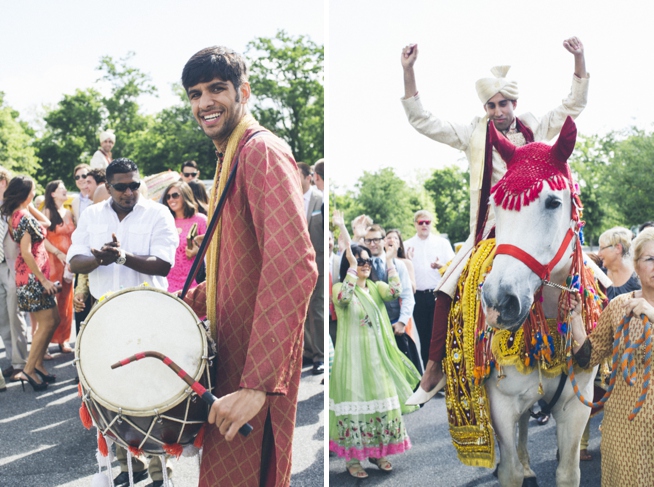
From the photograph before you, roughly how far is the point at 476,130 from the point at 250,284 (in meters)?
2.36

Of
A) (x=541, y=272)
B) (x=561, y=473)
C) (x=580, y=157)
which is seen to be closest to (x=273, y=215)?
(x=541, y=272)

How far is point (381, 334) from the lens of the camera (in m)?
5.82

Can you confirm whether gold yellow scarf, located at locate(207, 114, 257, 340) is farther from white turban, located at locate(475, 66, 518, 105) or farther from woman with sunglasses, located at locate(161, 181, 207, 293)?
woman with sunglasses, located at locate(161, 181, 207, 293)

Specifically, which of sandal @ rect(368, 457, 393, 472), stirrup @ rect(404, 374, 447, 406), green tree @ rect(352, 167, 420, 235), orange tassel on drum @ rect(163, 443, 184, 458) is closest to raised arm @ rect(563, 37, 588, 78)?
stirrup @ rect(404, 374, 447, 406)

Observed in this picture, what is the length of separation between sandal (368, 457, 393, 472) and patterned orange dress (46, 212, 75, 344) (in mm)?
4951

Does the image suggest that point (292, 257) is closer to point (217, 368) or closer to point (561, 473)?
point (217, 368)

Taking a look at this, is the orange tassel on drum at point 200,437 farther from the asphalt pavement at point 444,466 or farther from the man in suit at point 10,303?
the man in suit at point 10,303

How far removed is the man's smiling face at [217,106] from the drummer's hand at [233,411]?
0.97 metres

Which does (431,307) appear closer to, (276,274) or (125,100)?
(276,274)

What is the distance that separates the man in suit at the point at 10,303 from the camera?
7461mm

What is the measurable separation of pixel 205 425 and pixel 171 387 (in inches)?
9.2

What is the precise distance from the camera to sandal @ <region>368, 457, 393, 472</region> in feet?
18.5

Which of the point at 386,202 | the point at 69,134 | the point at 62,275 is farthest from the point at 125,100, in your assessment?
the point at 62,275

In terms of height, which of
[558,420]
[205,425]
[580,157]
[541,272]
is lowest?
[558,420]
